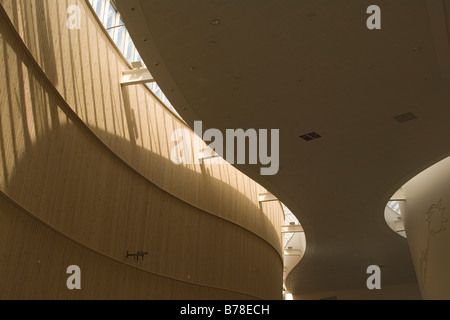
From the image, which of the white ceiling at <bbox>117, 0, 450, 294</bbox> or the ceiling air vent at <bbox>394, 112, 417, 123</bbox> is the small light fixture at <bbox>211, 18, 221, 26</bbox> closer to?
the white ceiling at <bbox>117, 0, 450, 294</bbox>

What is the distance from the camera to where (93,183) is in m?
11.8

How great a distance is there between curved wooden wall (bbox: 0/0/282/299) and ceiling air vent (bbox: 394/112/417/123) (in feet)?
24.7

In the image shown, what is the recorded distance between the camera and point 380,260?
25.7 meters

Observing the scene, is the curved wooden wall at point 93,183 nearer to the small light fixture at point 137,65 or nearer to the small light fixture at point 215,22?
the small light fixture at point 137,65

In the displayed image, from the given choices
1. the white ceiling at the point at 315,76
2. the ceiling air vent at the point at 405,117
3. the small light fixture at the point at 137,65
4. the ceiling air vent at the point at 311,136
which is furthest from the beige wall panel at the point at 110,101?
the ceiling air vent at the point at 405,117

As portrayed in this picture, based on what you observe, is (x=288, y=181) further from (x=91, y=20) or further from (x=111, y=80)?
(x=91, y=20)

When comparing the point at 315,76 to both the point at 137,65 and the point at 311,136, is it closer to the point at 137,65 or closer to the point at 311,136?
the point at 311,136

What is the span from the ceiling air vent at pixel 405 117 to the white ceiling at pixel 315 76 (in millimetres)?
140

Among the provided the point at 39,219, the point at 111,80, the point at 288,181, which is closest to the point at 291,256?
the point at 288,181

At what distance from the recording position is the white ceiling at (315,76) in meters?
8.28

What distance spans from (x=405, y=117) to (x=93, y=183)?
8076mm

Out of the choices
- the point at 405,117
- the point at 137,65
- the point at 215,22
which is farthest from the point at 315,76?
the point at 137,65

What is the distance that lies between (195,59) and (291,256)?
85.8ft
